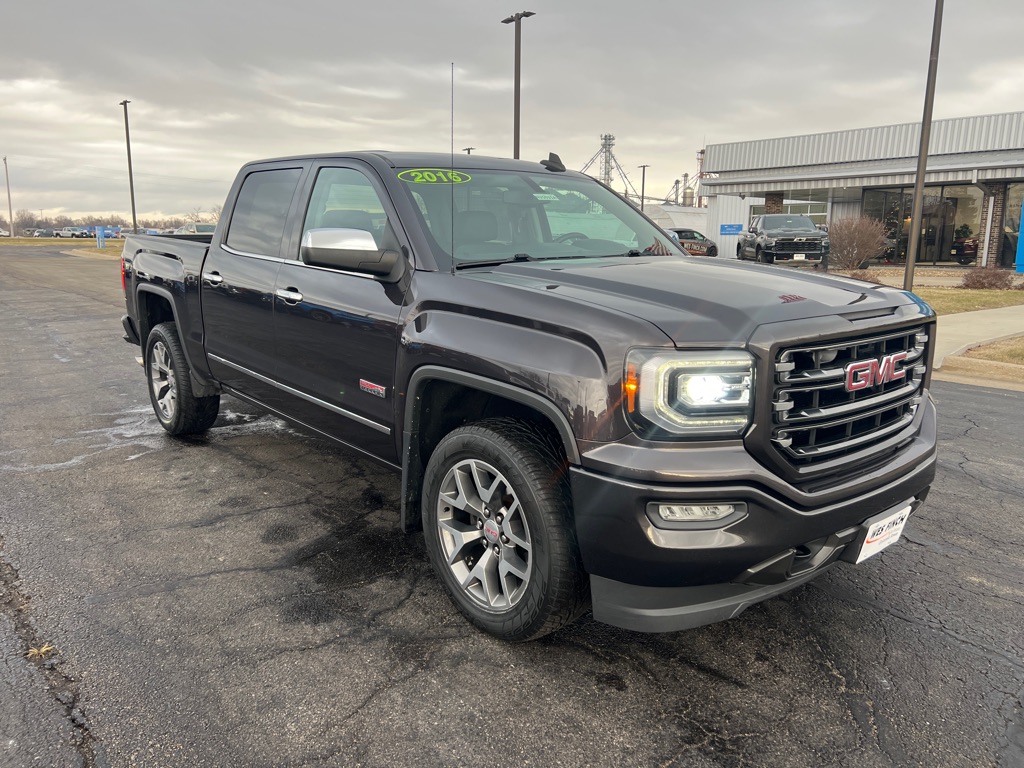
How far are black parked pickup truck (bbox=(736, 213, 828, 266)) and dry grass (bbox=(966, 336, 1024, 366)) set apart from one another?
10380 millimetres

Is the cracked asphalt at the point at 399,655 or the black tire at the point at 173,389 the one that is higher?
the black tire at the point at 173,389

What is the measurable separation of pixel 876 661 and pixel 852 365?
3.71ft

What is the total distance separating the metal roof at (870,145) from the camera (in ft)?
88.2

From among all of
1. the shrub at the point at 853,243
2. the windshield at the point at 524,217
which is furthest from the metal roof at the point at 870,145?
the windshield at the point at 524,217

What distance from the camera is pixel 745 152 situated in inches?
1300

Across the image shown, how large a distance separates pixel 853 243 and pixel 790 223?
218cm

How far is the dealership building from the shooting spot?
88.6 ft

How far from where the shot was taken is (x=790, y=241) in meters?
20.8

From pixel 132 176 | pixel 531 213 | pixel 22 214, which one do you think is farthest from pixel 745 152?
pixel 22 214

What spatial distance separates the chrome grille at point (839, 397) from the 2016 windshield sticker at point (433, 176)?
189 cm

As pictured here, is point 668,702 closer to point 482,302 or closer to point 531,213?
point 482,302

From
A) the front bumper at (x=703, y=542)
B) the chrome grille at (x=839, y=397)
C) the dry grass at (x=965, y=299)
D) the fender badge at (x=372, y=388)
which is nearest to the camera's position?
the front bumper at (x=703, y=542)

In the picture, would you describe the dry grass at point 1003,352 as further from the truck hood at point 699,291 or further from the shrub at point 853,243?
the shrub at point 853,243

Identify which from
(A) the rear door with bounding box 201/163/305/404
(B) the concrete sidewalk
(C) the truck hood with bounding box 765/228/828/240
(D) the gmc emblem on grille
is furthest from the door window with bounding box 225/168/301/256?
(C) the truck hood with bounding box 765/228/828/240
